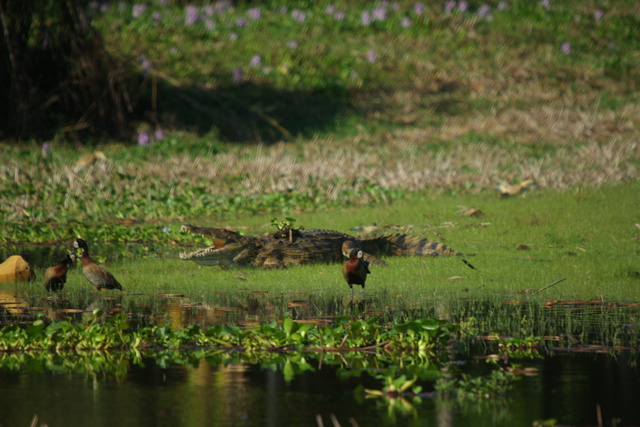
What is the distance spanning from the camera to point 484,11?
87.1 feet

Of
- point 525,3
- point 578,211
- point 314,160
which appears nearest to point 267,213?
point 314,160

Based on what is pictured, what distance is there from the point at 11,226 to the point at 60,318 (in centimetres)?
562

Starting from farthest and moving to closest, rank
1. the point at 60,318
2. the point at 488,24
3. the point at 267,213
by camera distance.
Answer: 1. the point at 488,24
2. the point at 267,213
3. the point at 60,318

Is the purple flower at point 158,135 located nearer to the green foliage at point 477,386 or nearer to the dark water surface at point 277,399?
the dark water surface at point 277,399

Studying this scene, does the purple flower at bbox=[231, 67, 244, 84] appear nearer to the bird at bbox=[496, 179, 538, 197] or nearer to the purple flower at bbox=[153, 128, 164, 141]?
the purple flower at bbox=[153, 128, 164, 141]

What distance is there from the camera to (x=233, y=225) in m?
13.2

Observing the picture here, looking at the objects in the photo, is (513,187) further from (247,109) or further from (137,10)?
(137,10)

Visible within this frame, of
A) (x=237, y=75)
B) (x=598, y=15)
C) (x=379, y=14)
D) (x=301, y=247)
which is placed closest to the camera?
(x=301, y=247)

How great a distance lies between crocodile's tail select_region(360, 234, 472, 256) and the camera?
420 inches

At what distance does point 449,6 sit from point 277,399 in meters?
22.9

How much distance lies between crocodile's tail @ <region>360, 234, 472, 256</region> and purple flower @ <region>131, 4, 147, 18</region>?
49.2ft

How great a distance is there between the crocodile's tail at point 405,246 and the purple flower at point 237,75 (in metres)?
11.7

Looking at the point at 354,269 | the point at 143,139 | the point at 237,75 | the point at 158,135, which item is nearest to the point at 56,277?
the point at 354,269

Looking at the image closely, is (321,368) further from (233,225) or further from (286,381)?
(233,225)
